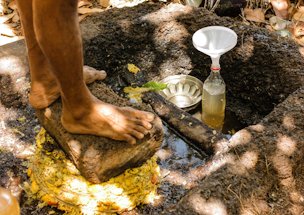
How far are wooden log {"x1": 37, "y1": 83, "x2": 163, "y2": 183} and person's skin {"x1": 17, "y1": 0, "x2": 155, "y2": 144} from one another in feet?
0.15

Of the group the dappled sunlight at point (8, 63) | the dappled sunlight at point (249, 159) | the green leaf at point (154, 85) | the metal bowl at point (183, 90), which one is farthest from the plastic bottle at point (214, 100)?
the dappled sunlight at point (8, 63)

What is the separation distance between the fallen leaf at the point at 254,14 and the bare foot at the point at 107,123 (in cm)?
177

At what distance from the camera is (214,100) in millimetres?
2633

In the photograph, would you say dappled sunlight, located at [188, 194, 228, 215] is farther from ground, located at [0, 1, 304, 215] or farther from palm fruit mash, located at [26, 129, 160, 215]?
palm fruit mash, located at [26, 129, 160, 215]

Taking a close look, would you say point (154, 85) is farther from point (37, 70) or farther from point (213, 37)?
point (37, 70)

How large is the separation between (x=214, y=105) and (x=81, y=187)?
0.96m

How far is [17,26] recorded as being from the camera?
136 inches

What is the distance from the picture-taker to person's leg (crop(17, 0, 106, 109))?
1.95m

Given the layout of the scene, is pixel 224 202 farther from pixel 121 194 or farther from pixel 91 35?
pixel 91 35

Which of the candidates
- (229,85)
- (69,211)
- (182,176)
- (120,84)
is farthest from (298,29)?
(69,211)

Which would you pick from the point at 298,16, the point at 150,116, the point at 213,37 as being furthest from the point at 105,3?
the point at 150,116

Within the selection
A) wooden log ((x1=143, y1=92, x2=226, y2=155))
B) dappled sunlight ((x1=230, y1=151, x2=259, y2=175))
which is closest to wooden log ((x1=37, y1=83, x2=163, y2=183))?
wooden log ((x1=143, y1=92, x2=226, y2=155))

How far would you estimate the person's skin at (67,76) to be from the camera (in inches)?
61.3

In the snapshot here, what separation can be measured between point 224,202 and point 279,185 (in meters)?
0.34
